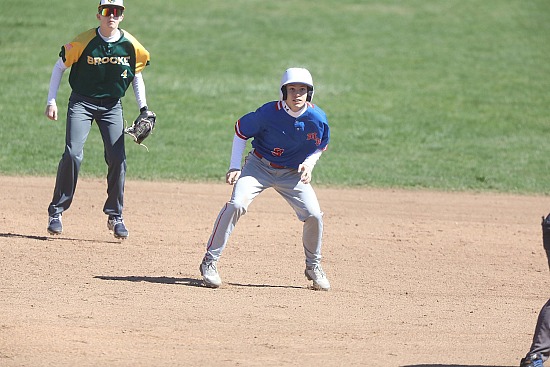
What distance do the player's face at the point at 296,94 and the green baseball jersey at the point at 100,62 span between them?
214cm

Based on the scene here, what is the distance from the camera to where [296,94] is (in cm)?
781

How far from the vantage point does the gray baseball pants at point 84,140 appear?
30.5 feet

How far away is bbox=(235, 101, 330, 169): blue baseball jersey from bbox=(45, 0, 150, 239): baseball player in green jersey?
1860mm

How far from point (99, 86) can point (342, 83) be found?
10523mm

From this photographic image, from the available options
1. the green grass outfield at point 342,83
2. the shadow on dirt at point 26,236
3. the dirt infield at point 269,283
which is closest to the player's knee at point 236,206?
the dirt infield at point 269,283

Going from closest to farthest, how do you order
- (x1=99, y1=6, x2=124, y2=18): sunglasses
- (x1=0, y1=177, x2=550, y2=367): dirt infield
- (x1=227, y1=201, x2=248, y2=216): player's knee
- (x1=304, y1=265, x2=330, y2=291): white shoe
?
(x1=0, y1=177, x2=550, y2=367): dirt infield, (x1=227, y1=201, x2=248, y2=216): player's knee, (x1=304, y1=265, x2=330, y2=291): white shoe, (x1=99, y1=6, x2=124, y2=18): sunglasses

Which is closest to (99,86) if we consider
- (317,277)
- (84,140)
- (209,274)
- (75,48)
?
(75,48)

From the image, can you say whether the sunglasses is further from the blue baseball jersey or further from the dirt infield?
the dirt infield

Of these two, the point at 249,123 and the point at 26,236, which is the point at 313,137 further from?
the point at 26,236

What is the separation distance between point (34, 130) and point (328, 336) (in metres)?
9.68

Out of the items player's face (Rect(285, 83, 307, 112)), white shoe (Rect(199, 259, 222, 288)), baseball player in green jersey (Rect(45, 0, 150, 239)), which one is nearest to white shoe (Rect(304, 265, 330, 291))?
white shoe (Rect(199, 259, 222, 288))

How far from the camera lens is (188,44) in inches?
842

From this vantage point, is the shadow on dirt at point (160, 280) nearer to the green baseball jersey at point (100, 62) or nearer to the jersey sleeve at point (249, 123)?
the jersey sleeve at point (249, 123)

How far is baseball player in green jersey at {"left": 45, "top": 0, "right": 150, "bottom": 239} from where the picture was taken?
9156 millimetres
